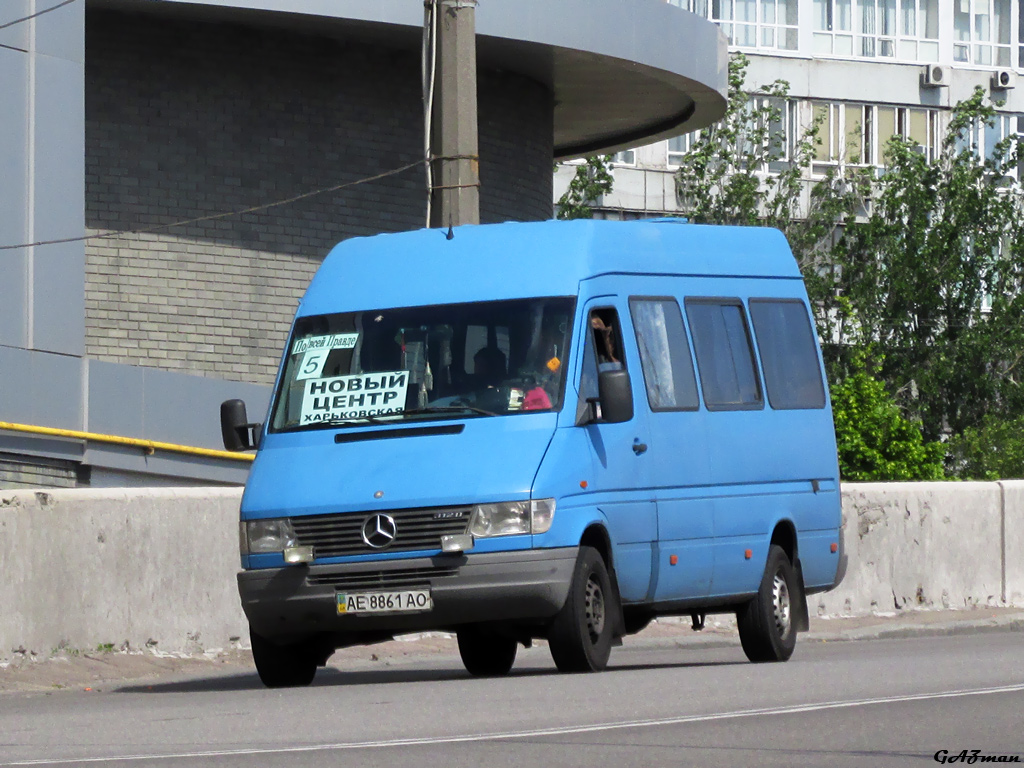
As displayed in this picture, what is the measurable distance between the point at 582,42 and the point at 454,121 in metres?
8.22

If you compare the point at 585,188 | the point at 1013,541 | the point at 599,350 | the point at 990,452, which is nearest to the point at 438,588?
the point at 599,350

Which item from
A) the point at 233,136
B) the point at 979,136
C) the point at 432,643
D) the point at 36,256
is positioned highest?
the point at 979,136

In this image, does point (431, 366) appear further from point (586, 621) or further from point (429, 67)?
point (429, 67)

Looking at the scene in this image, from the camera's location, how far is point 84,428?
2058 cm

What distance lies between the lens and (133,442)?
21.0 meters

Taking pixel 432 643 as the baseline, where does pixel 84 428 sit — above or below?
above

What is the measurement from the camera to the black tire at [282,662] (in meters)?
12.1

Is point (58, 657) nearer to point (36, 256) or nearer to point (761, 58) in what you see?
point (36, 256)

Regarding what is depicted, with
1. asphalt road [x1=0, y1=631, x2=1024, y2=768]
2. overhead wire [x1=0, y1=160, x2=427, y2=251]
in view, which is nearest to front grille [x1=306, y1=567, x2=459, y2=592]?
asphalt road [x1=0, y1=631, x2=1024, y2=768]

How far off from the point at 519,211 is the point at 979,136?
3324cm

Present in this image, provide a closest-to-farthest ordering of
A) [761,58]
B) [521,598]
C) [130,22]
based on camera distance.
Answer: [521,598], [130,22], [761,58]

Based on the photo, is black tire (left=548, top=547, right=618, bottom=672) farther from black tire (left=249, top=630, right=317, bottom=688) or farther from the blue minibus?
black tire (left=249, top=630, right=317, bottom=688)

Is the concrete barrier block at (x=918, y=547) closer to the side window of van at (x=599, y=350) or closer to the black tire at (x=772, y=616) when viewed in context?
the black tire at (x=772, y=616)

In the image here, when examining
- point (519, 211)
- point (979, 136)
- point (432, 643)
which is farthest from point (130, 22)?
point (979, 136)
